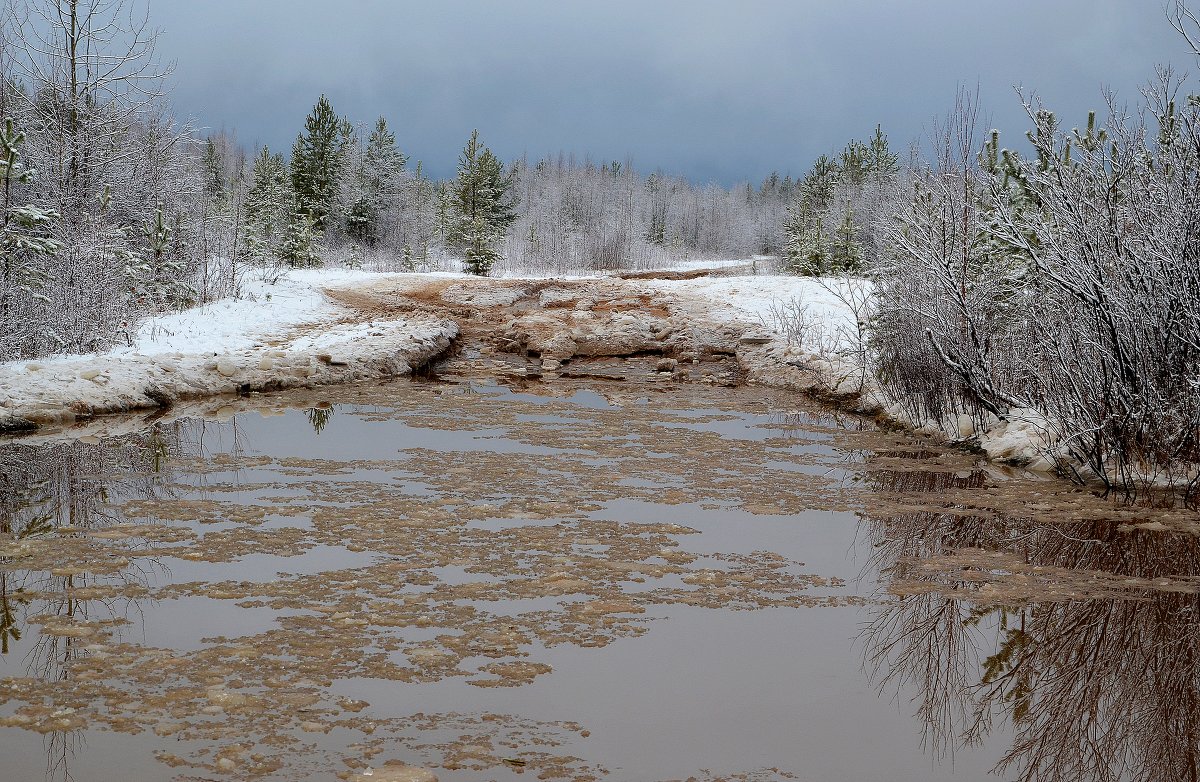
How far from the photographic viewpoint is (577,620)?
5973 millimetres

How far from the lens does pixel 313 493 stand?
9016 mm

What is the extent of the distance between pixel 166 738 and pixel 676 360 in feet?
56.9

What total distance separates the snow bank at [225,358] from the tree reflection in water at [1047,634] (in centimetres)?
1018

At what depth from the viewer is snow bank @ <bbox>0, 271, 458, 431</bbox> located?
12.7 m

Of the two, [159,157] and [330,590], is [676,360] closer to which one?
[159,157]

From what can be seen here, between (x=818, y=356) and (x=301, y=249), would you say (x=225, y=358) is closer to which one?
(x=818, y=356)

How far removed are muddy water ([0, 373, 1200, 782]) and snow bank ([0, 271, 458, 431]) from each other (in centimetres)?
221

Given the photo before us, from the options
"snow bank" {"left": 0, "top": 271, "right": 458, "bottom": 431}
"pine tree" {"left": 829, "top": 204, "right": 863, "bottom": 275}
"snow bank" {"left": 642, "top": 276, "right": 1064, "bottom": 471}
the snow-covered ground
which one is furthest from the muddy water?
"pine tree" {"left": 829, "top": 204, "right": 863, "bottom": 275}

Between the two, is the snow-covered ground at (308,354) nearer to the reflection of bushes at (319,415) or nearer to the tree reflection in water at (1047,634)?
the reflection of bushes at (319,415)

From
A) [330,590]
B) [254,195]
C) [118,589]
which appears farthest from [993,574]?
[254,195]

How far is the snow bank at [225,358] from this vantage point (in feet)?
41.8

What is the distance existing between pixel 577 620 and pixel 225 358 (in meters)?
11.7

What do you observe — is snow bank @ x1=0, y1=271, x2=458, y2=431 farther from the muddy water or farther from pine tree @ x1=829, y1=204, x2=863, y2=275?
pine tree @ x1=829, y1=204, x2=863, y2=275

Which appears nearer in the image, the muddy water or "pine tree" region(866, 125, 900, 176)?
the muddy water
